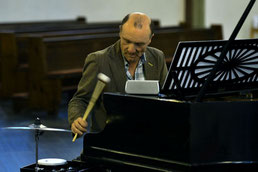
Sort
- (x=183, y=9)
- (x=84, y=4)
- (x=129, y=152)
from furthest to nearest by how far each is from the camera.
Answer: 1. (x=183, y=9)
2. (x=84, y=4)
3. (x=129, y=152)

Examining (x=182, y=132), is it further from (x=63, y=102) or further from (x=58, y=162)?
(x=63, y=102)

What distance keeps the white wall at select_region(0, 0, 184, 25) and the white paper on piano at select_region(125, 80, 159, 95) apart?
25.8 ft

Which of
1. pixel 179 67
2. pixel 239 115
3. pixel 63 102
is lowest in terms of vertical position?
pixel 63 102

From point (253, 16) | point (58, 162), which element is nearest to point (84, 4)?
point (253, 16)

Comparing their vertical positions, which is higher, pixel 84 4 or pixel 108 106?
pixel 84 4

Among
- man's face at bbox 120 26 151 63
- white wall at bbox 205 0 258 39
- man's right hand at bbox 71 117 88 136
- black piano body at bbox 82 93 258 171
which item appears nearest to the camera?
black piano body at bbox 82 93 258 171

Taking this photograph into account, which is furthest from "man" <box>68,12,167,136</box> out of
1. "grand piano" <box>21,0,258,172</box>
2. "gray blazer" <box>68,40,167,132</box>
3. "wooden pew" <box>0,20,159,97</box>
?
"wooden pew" <box>0,20,159,97</box>

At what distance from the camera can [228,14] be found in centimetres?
1131

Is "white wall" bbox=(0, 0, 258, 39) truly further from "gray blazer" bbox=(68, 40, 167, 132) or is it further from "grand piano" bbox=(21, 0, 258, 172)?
"grand piano" bbox=(21, 0, 258, 172)

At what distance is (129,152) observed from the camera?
276 cm

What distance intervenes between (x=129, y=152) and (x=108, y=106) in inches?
9.5

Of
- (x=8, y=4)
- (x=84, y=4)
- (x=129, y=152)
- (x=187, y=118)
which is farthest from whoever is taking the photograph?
(x=84, y=4)

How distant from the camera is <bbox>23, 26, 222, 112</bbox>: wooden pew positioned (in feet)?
22.9

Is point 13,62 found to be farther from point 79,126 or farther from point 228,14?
point 228,14
